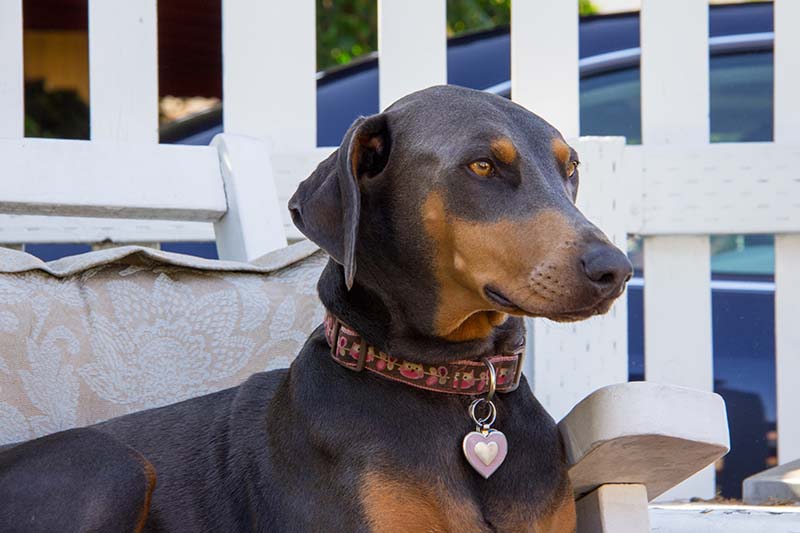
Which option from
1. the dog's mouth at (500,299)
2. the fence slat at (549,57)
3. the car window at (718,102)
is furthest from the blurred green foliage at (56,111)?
the dog's mouth at (500,299)

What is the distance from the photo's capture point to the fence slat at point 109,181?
3.29 m

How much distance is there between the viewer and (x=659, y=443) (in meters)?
2.08

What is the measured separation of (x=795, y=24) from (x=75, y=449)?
2524 millimetres

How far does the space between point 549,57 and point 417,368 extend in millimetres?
1586

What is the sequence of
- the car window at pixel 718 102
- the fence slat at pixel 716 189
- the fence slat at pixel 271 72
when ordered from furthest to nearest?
the car window at pixel 718 102
the fence slat at pixel 271 72
the fence slat at pixel 716 189

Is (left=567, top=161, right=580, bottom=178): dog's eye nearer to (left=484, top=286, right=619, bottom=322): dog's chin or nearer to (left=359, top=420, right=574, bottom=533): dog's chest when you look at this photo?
(left=484, top=286, right=619, bottom=322): dog's chin

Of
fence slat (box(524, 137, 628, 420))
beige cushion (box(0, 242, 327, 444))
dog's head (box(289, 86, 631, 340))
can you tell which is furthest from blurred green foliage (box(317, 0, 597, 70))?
dog's head (box(289, 86, 631, 340))

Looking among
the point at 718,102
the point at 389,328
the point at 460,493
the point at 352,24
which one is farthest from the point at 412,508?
the point at 352,24

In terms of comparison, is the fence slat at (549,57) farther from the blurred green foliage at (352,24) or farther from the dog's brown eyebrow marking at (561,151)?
the blurred green foliage at (352,24)

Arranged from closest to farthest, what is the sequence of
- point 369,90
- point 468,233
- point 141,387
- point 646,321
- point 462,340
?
point 468,233, point 462,340, point 141,387, point 646,321, point 369,90

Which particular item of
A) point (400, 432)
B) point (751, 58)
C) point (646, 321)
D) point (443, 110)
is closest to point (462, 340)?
point (400, 432)

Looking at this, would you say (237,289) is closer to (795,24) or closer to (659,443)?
(659,443)

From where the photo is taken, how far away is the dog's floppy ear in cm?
223

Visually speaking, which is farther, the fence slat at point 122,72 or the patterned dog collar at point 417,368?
the fence slat at point 122,72
